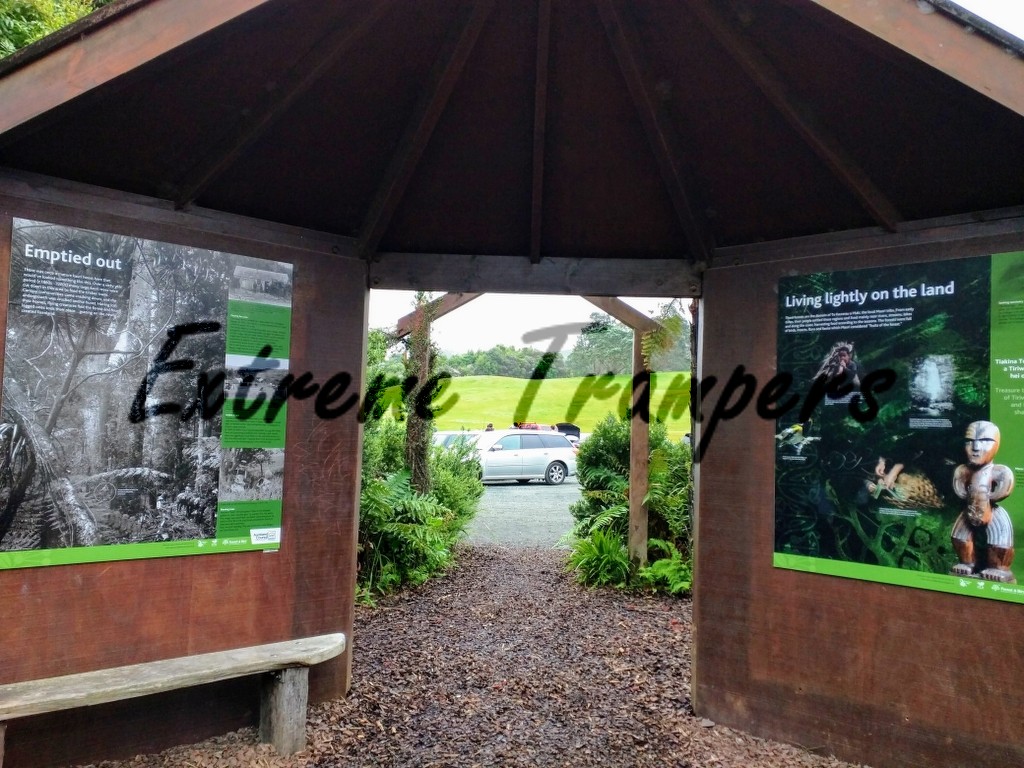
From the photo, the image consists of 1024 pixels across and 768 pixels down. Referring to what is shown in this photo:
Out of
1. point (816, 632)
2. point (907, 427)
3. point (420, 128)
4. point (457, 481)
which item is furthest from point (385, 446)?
point (907, 427)

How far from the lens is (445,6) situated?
2.96 metres

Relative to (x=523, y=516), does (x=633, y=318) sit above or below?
above

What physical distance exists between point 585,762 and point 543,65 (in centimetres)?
364

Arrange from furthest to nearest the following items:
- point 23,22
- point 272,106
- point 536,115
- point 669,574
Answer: point 669,574 < point 23,22 < point 536,115 < point 272,106

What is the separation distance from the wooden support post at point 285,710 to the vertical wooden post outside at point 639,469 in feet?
15.8

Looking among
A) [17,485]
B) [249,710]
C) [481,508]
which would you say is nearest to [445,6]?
[17,485]

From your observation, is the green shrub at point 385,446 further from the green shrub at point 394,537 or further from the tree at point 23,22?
the tree at point 23,22

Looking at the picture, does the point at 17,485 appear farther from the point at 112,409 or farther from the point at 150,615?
the point at 150,615

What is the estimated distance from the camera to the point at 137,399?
3.43 m

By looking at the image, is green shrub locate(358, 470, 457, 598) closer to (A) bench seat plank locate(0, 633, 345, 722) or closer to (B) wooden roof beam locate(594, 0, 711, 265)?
(A) bench seat plank locate(0, 633, 345, 722)

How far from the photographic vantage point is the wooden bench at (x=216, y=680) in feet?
9.27

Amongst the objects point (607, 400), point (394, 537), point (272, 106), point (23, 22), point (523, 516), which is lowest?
point (523, 516)

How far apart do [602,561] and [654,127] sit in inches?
215

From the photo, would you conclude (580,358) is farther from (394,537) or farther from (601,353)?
(394,537)
